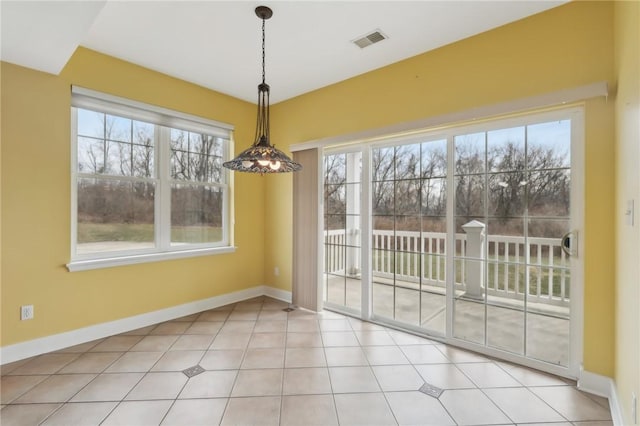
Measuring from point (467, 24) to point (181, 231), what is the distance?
374 cm

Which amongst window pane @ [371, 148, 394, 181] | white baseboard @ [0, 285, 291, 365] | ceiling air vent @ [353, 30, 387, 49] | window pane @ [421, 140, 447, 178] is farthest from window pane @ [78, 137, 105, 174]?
window pane @ [421, 140, 447, 178]

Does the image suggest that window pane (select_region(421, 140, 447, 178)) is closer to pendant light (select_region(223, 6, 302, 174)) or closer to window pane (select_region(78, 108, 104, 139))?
pendant light (select_region(223, 6, 302, 174))

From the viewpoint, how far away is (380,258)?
341 cm

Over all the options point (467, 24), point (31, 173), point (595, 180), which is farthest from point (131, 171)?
point (595, 180)

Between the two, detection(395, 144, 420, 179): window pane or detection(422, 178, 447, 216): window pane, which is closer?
detection(422, 178, 447, 216): window pane

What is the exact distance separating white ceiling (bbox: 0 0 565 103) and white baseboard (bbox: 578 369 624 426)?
2.79 m

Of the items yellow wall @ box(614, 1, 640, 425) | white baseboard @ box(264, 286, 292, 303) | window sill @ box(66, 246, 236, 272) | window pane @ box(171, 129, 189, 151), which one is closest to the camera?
yellow wall @ box(614, 1, 640, 425)

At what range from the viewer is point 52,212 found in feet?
8.77

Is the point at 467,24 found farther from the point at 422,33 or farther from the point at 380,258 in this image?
the point at 380,258

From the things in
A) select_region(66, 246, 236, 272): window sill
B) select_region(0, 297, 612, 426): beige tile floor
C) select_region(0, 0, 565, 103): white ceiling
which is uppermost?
select_region(0, 0, 565, 103): white ceiling

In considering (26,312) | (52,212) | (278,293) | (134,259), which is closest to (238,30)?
(52,212)

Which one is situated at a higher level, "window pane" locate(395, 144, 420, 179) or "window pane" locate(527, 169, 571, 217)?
"window pane" locate(395, 144, 420, 179)

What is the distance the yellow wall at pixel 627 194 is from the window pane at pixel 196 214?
398cm

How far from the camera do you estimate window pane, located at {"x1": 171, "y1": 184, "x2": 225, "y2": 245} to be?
3605 mm
